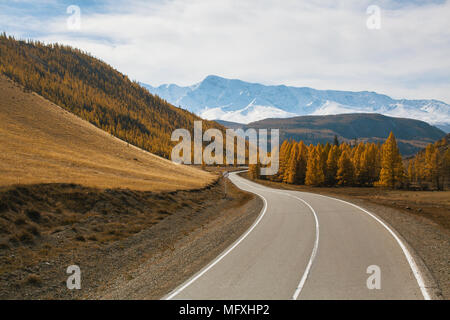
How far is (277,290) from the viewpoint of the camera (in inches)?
393

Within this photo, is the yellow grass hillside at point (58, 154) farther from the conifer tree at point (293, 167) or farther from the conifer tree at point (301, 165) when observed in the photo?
the conifer tree at point (301, 165)

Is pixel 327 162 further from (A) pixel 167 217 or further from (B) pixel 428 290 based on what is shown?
(B) pixel 428 290

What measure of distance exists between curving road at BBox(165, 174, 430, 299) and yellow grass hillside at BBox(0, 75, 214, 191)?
639 inches

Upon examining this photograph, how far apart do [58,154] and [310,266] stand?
3701 centimetres

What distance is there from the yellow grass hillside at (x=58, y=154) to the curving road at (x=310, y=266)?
1623 cm

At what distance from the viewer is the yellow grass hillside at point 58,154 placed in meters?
27.0

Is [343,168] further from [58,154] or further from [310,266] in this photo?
[310,266]

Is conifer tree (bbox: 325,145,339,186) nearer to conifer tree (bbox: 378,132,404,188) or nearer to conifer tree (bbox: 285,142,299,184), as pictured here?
conifer tree (bbox: 285,142,299,184)

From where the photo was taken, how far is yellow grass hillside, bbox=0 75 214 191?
2695cm

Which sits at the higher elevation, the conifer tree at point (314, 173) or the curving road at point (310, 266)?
the curving road at point (310, 266)

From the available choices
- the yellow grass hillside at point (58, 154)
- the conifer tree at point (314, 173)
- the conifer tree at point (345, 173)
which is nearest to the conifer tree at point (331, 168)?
the conifer tree at point (345, 173)

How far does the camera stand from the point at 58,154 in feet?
128

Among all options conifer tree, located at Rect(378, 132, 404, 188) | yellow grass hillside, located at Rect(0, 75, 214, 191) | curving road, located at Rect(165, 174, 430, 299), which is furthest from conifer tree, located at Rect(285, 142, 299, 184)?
curving road, located at Rect(165, 174, 430, 299)
